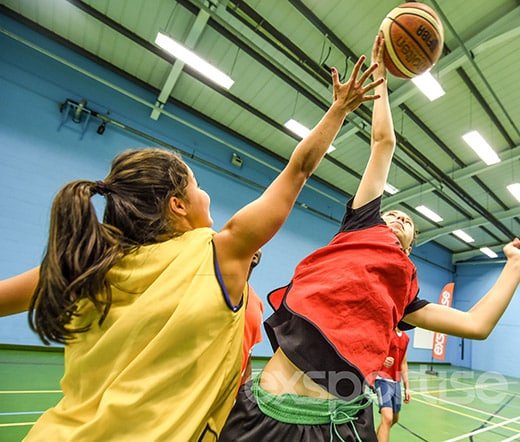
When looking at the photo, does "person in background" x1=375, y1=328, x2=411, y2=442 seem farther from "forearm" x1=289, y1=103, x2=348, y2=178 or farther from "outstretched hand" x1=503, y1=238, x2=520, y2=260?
"forearm" x1=289, y1=103, x2=348, y2=178

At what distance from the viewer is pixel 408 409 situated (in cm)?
526

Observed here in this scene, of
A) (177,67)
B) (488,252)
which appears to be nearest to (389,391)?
(177,67)

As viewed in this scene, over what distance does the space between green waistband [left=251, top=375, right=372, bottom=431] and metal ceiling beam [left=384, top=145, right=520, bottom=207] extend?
9446 millimetres

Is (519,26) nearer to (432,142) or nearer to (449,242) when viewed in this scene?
(432,142)

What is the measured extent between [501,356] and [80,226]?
17.7 meters

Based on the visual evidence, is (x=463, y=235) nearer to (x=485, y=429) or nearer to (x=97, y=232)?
(x=485, y=429)

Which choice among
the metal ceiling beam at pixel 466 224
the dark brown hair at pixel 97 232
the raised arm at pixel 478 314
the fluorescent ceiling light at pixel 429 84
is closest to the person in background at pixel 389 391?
the raised arm at pixel 478 314

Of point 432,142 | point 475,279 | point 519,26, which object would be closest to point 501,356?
point 475,279

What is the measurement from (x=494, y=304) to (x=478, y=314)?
8 centimetres

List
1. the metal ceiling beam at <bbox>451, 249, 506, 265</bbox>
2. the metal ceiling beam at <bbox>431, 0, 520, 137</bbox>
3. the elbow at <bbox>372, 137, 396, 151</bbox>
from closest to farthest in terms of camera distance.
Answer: the elbow at <bbox>372, 137, 396, 151</bbox>
the metal ceiling beam at <bbox>431, 0, 520, 137</bbox>
the metal ceiling beam at <bbox>451, 249, 506, 265</bbox>

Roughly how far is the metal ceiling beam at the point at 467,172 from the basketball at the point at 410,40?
773 centimetres

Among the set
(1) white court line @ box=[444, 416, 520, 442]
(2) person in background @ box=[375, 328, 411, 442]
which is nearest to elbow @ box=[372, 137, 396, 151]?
(2) person in background @ box=[375, 328, 411, 442]

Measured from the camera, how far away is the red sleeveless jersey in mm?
845

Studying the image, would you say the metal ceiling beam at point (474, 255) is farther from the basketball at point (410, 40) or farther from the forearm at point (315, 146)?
the forearm at point (315, 146)
